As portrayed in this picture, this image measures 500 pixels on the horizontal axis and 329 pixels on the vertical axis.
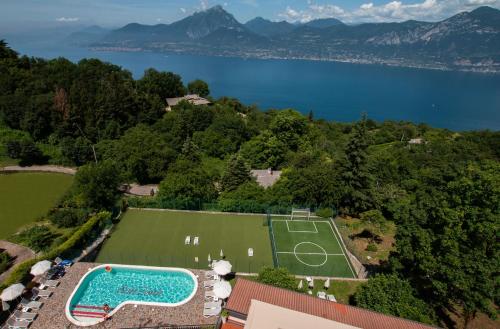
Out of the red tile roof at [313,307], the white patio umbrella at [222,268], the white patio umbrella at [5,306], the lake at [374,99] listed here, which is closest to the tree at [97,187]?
the white patio umbrella at [5,306]

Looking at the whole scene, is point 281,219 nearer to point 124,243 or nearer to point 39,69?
point 124,243

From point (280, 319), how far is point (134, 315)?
9861 millimetres

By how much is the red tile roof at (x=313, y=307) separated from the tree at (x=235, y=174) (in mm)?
18961

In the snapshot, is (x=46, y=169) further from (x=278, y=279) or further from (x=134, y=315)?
(x=278, y=279)

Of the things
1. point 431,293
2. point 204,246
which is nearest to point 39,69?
point 204,246

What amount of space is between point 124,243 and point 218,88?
5415 inches

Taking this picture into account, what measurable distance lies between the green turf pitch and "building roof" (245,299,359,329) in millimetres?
9890

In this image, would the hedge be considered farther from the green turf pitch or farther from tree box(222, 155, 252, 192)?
the green turf pitch

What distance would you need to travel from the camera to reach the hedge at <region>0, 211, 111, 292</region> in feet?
67.4

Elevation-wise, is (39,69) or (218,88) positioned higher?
(39,69)

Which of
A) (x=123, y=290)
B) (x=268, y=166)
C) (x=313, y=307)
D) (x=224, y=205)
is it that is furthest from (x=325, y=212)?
(x=123, y=290)

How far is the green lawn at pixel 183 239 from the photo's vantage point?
24.7 m

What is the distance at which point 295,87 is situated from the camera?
174625 millimetres

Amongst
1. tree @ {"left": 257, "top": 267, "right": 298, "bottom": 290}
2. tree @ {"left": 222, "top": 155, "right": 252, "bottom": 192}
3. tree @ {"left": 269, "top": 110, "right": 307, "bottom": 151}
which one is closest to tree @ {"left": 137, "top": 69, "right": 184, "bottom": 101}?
tree @ {"left": 269, "top": 110, "right": 307, "bottom": 151}
